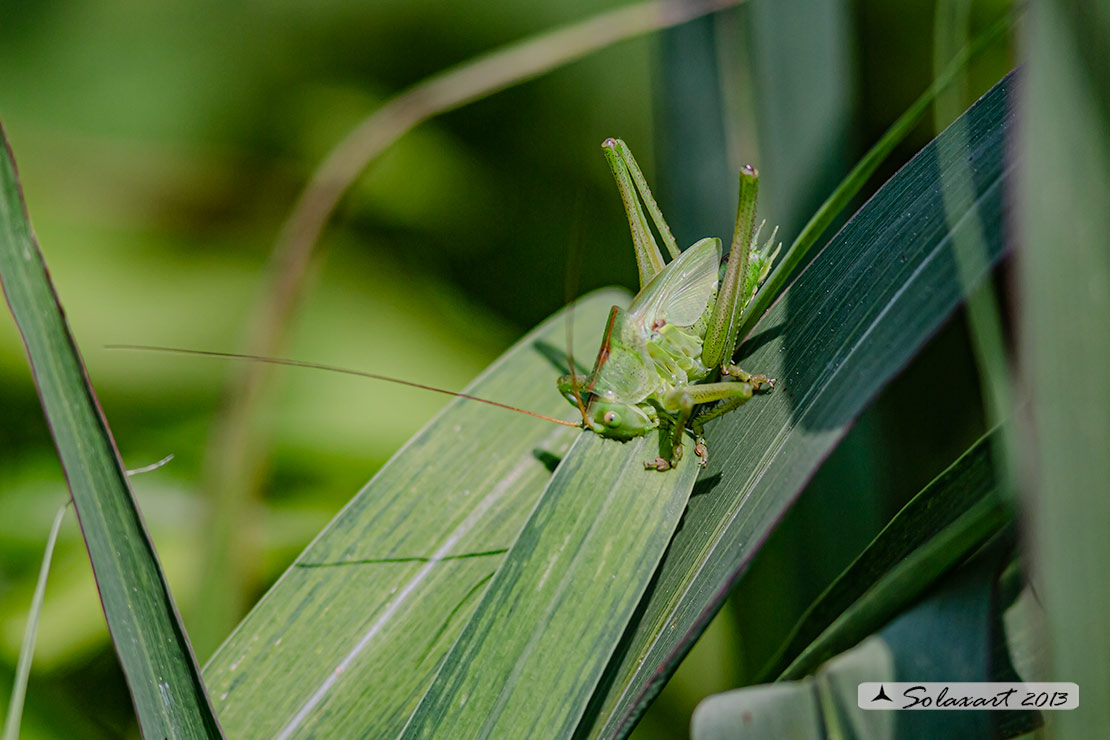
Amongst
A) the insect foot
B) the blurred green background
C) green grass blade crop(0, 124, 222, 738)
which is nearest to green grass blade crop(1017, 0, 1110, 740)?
the insect foot

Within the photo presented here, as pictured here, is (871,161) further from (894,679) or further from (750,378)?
(894,679)

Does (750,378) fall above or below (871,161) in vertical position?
below

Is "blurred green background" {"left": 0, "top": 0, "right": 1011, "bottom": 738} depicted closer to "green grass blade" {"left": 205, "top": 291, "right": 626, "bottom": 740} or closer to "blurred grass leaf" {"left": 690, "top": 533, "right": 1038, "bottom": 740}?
"green grass blade" {"left": 205, "top": 291, "right": 626, "bottom": 740}

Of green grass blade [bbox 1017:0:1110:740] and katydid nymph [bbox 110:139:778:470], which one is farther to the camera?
katydid nymph [bbox 110:139:778:470]

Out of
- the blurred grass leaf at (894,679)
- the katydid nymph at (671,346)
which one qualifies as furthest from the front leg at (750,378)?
the blurred grass leaf at (894,679)

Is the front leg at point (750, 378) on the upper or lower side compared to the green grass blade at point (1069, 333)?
upper

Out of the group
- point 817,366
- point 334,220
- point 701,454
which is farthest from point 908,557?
point 334,220

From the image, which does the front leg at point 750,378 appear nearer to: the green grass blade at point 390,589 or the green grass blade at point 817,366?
the green grass blade at point 817,366
